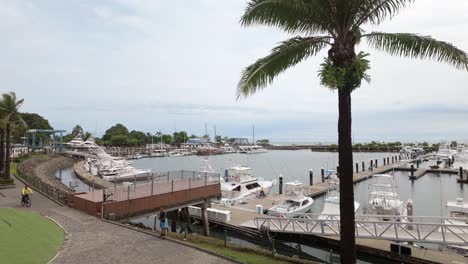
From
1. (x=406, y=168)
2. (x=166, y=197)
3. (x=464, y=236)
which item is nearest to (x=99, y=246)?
(x=166, y=197)

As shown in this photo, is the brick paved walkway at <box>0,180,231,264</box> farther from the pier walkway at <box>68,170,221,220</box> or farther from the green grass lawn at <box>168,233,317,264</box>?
the green grass lawn at <box>168,233,317,264</box>

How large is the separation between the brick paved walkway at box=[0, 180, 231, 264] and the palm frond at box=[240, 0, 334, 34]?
28.6ft

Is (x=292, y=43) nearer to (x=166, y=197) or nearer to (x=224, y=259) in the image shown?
(x=224, y=259)

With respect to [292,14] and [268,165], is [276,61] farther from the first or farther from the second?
[268,165]

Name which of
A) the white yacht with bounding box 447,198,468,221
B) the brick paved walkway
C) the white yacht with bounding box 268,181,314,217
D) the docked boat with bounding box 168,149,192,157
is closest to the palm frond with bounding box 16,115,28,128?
the brick paved walkway

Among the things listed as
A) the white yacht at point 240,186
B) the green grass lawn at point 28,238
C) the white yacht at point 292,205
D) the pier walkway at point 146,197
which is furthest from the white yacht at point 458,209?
the green grass lawn at point 28,238

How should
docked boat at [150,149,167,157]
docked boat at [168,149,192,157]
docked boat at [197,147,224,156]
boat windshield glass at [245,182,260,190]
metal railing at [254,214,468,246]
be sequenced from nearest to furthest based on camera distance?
1. metal railing at [254,214,468,246]
2. boat windshield glass at [245,182,260,190]
3. docked boat at [150,149,167,157]
4. docked boat at [168,149,192,157]
5. docked boat at [197,147,224,156]

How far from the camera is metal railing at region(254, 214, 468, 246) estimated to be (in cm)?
1884

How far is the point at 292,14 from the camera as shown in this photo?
9.37 meters

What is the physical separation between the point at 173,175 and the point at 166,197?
6869 mm

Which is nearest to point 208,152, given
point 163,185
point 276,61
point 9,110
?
point 9,110

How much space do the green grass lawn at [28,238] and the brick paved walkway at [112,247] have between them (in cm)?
50

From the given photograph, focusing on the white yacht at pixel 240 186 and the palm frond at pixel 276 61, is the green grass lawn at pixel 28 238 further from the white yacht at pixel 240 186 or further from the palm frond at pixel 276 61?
the white yacht at pixel 240 186

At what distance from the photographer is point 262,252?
1484 cm
